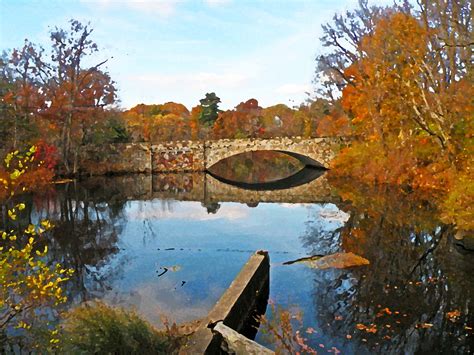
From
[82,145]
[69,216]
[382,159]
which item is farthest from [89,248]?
[82,145]

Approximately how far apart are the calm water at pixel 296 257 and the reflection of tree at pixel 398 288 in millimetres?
Answer: 23

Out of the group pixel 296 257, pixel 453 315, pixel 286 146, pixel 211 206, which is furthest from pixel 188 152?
pixel 453 315

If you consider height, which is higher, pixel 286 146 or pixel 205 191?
pixel 286 146

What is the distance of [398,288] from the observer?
898 centimetres

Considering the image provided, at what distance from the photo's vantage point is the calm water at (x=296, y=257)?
7.43 m

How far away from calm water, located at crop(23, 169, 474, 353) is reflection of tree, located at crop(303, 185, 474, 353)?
0.02m

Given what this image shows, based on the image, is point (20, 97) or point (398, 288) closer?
point (398, 288)

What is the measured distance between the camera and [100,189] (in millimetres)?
26969

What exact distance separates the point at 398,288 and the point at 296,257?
3.40 metres

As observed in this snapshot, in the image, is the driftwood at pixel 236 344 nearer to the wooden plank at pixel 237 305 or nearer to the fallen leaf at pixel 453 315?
the wooden plank at pixel 237 305

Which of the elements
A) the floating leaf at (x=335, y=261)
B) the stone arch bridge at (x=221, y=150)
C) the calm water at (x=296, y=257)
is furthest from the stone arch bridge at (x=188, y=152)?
the floating leaf at (x=335, y=261)

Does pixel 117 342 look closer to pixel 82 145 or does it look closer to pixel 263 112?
pixel 82 145

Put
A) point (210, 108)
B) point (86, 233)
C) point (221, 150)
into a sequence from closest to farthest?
point (86, 233) → point (221, 150) → point (210, 108)

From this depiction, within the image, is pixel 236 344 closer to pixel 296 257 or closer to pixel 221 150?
pixel 296 257
